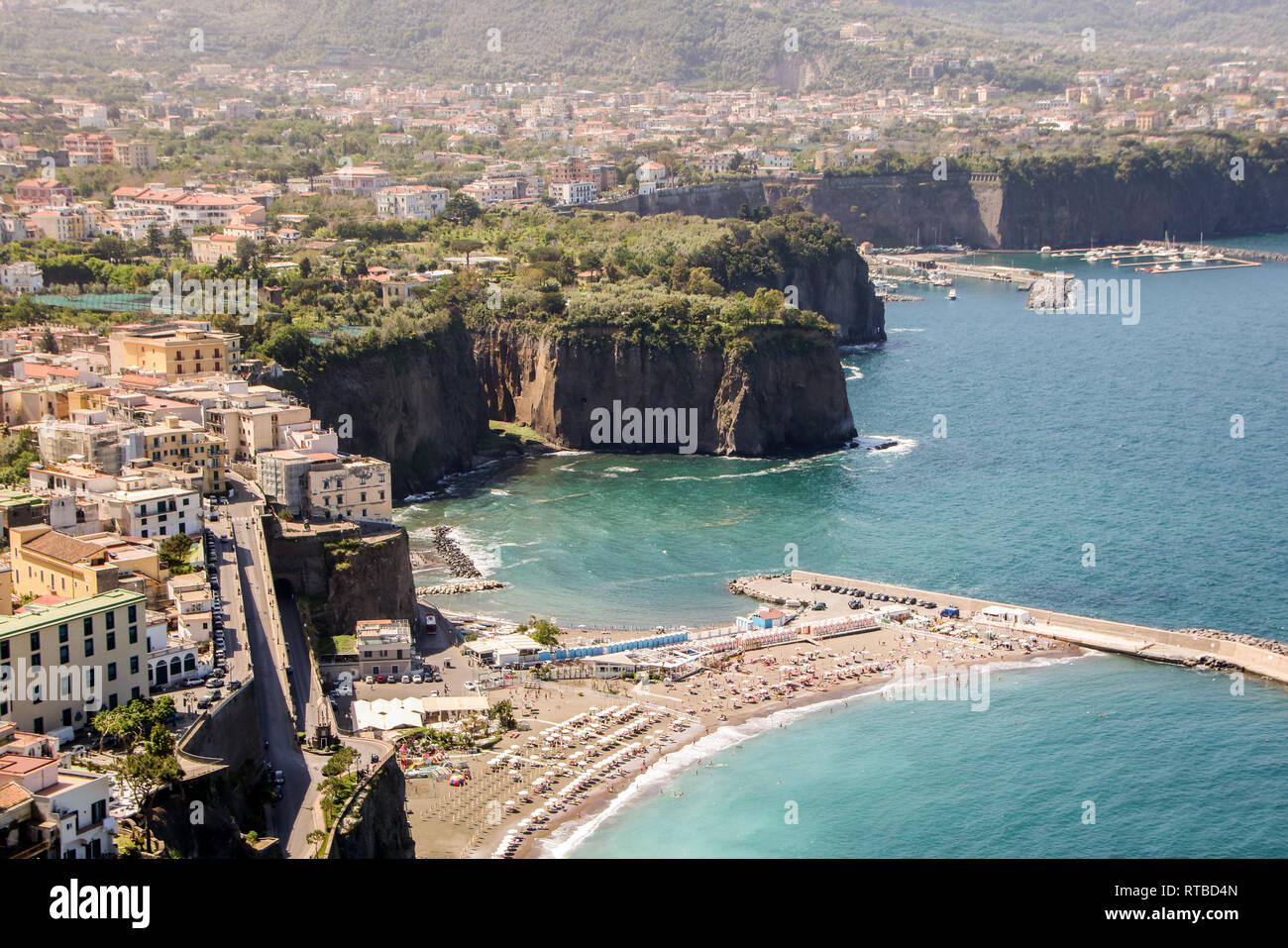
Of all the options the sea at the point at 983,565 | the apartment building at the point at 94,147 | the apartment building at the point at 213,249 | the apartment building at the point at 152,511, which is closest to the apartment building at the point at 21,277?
the apartment building at the point at 213,249

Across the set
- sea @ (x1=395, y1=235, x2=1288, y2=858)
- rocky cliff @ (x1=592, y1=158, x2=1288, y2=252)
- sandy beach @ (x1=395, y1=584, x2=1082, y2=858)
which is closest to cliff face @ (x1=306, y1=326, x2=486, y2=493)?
sea @ (x1=395, y1=235, x2=1288, y2=858)

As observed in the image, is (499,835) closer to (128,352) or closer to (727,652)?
(727,652)

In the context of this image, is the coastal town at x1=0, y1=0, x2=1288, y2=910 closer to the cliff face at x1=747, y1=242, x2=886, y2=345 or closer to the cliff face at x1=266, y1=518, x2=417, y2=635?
the cliff face at x1=266, y1=518, x2=417, y2=635

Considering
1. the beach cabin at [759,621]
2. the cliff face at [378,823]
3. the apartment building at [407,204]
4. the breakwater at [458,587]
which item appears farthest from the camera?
the apartment building at [407,204]

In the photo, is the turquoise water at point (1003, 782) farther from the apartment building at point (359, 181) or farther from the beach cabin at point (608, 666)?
the apartment building at point (359, 181)
